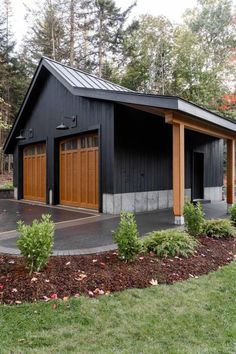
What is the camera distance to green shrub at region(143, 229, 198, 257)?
4285 millimetres

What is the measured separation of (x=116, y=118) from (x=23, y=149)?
651 cm

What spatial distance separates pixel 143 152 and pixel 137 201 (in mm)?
1549

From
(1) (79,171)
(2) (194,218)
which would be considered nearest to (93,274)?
(2) (194,218)

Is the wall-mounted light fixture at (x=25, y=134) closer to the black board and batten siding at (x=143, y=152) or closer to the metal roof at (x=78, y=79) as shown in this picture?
the metal roof at (x=78, y=79)

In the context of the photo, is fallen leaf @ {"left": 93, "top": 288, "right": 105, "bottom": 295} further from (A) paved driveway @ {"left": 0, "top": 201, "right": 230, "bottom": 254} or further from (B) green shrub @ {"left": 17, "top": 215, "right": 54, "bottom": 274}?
(A) paved driveway @ {"left": 0, "top": 201, "right": 230, "bottom": 254}

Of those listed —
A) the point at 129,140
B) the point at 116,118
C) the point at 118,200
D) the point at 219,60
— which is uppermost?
the point at 219,60

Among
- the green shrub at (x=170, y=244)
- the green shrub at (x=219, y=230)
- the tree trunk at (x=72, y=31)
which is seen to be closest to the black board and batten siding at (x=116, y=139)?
the green shrub at (x=219, y=230)

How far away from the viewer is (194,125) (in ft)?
24.6

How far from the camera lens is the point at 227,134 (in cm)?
918

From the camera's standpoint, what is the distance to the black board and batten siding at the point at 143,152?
8.69m

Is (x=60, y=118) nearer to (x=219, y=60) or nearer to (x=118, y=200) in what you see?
(x=118, y=200)

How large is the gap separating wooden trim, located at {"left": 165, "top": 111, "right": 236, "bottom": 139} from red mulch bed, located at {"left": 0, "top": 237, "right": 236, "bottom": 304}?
316cm

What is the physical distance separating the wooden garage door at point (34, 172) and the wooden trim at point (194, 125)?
21.7 feet

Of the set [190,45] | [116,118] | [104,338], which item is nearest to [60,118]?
[116,118]
